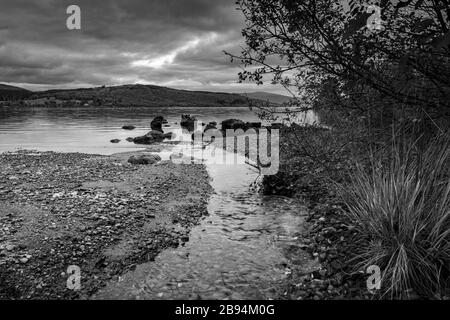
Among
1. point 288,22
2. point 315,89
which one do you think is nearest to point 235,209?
point 315,89

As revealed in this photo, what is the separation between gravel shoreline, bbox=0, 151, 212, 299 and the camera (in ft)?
22.2

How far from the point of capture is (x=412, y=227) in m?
5.79

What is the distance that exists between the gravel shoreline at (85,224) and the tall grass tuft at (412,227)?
469 cm

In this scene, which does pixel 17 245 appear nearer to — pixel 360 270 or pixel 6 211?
pixel 6 211

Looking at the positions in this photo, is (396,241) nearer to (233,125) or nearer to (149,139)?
(149,139)

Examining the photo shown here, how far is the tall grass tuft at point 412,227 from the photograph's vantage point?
17.8 feet

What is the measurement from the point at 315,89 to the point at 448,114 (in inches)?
119

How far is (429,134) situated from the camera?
24.8 ft

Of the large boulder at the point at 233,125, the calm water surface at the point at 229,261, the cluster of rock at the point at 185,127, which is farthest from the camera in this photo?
the large boulder at the point at 233,125

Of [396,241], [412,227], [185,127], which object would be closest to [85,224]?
[396,241]

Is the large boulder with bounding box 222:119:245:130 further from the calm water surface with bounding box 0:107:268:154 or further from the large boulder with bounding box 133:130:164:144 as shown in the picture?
the large boulder with bounding box 133:130:164:144

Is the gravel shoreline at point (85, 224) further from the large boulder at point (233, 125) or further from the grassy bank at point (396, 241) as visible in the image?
the large boulder at point (233, 125)

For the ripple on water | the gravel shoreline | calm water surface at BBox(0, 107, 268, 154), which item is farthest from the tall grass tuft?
calm water surface at BBox(0, 107, 268, 154)

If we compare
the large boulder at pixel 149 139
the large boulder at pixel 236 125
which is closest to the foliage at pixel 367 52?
the large boulder at pixel 149 139
